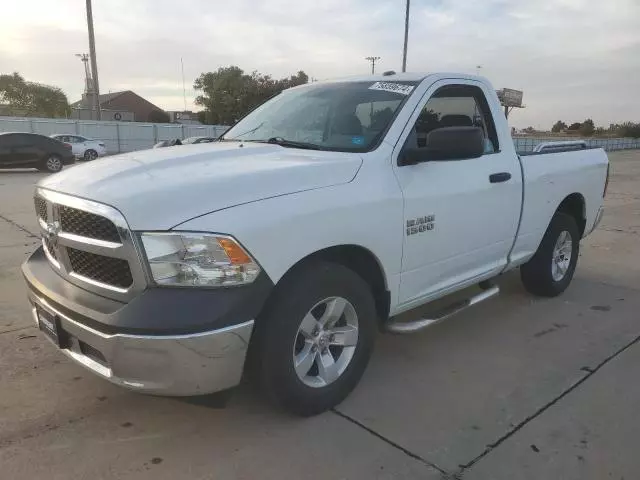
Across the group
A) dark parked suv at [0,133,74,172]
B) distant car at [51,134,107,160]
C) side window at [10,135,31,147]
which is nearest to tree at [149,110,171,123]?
distant car at [51,134,107,160]

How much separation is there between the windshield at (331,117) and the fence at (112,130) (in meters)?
29.4

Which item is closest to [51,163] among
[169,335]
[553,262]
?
[553,262]

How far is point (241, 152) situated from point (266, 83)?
2307 inches

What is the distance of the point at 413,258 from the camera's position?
330 centimetres

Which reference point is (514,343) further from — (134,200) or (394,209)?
(134,200)

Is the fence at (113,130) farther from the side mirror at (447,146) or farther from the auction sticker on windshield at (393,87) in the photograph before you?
the side mirror at (447,146)

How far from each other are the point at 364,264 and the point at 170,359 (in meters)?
1.23

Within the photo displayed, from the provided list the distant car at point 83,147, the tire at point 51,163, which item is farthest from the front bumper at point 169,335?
the distant car at point 83,147

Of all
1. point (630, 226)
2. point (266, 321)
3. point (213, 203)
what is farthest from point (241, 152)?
point (630, 226)

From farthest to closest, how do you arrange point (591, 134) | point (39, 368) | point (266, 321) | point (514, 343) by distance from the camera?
point (591, 134), point (514, 343), point (39, 368), point (266, 321)

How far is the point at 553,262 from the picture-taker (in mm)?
5023

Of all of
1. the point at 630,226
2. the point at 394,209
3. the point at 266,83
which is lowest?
the point at 630,226

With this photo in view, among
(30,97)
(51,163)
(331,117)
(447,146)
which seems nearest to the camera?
(447,146)

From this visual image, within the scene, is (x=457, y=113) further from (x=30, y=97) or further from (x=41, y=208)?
(x=30, y=97)
